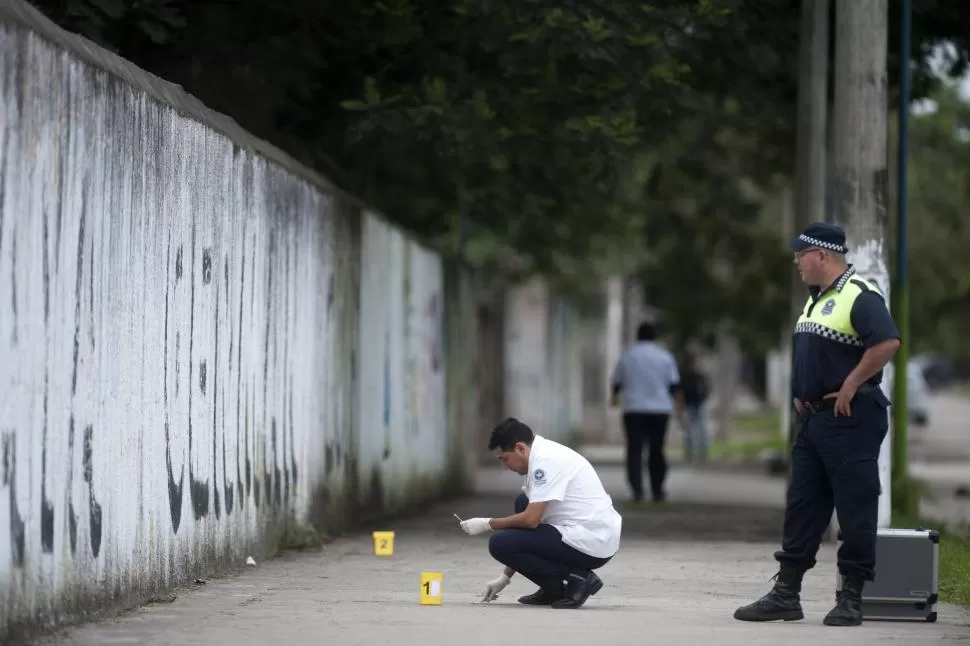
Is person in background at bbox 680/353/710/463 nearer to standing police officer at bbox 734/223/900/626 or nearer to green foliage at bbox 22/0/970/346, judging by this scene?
green foliage at bbox 22/0/970/346

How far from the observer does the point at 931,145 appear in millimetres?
30953

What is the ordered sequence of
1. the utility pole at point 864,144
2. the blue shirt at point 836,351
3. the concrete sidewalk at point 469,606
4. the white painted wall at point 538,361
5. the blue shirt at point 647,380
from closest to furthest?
the concrete sidewalk at point 469,606, the blue shirt at point 836,351, the utility pole at point 864,144, the blue shirt at point 647,380, the white painted wall at point 538,361

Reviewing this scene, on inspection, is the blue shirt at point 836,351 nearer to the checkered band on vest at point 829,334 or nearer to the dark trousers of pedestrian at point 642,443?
the checkered band on vest at point 829,334

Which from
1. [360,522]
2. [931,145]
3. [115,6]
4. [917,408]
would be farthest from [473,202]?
[917,408]

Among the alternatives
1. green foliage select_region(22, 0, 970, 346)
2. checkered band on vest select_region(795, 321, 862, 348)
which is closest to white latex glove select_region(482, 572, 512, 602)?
checkered band on vest select_region(795, 321, 862, 348)

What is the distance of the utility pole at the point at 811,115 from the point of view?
52.5 feet

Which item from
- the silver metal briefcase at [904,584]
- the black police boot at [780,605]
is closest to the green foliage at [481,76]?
the silver metal briefcase at [904,584]

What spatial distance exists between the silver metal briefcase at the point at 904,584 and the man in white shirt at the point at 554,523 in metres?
1.21

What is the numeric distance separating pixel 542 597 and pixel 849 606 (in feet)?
5.21

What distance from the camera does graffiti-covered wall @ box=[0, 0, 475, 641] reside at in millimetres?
7605

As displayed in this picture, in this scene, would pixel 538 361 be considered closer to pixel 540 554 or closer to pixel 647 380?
pixel 647 380

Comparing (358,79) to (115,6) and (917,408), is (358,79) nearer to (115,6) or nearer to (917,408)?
(115,6)

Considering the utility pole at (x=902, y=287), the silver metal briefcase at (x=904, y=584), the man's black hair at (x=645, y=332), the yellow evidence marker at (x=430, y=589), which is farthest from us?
the man's black hair at (x=645, y=332)

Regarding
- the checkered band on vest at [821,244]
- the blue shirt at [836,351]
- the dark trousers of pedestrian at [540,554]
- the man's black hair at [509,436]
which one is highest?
the checkered band on vest at [821,244]
